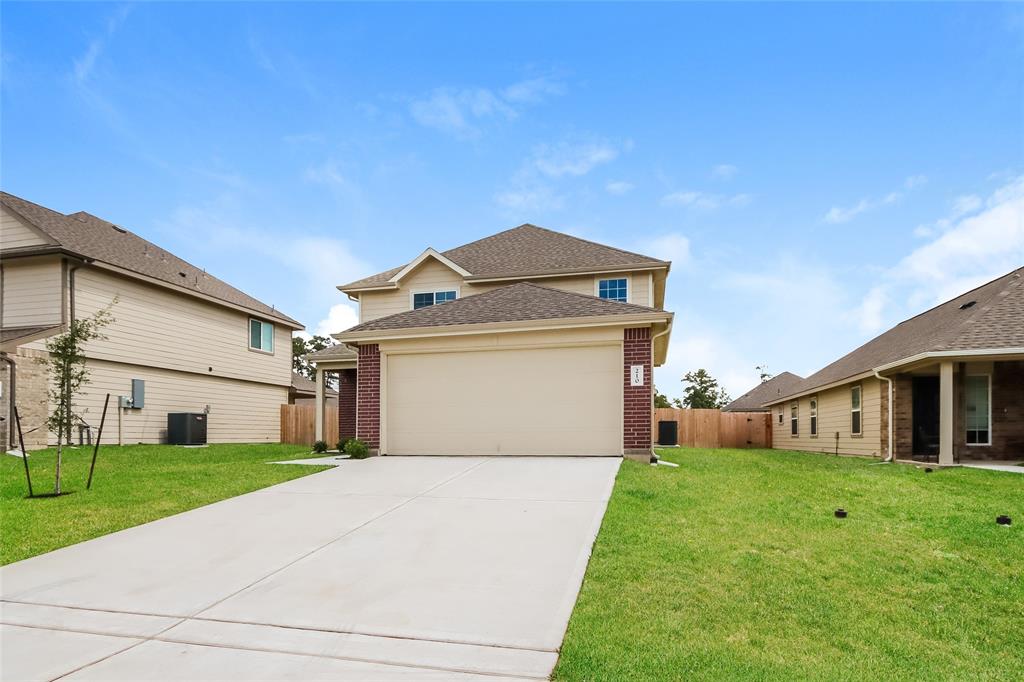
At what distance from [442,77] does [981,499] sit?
13848 mm

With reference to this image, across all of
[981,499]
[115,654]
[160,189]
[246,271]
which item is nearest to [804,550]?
[981,499]

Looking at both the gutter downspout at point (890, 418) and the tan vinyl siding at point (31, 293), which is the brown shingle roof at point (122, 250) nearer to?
the tan vinyl siding at point (31, 293)

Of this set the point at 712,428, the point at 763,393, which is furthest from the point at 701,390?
the point at 712,428

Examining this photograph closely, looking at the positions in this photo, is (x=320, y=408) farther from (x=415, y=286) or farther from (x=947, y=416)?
(x=947, y=416)

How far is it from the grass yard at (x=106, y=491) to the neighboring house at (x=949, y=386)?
43.7 feet

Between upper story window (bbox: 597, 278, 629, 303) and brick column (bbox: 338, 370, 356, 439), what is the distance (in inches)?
328

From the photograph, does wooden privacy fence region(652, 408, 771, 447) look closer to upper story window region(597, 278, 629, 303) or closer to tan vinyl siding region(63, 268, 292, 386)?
upper story window region(597, 278, 629, 303)

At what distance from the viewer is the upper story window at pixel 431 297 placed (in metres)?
19.6

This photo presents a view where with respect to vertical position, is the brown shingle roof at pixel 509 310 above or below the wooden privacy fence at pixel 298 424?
above

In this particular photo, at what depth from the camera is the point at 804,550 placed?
593 centimetres

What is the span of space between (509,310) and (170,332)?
12.1 metres

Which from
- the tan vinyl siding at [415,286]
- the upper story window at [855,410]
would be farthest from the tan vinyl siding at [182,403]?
the upper story window at [855,410]

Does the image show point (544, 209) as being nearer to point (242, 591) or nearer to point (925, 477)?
point (925, 477)

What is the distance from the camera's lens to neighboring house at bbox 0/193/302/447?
51.0 feet
